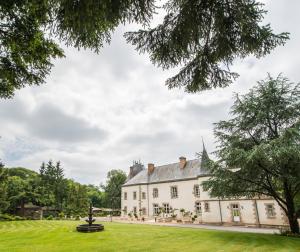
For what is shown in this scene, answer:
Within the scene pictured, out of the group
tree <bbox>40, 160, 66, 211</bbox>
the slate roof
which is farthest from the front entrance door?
tree <bbox>40, 160, 66, 211</bbox>

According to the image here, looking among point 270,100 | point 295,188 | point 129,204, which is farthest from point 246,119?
point 129,204

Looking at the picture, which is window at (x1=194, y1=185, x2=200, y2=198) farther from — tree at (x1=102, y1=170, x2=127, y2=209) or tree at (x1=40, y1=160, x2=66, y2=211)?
tree at (x1=102, y1=170, x2=127, y2=209)

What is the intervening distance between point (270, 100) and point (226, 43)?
39.0 feet

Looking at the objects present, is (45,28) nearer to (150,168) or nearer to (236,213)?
(236,213)

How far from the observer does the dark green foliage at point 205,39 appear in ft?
14.7

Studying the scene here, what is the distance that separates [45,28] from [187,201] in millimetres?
31469

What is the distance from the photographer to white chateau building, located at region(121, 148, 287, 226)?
24.6m

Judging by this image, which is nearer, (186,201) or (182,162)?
(186,201)

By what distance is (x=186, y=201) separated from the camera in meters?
33.4

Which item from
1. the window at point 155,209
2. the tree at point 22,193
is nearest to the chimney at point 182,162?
the window at point 155,209

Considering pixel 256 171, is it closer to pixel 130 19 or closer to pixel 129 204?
pixel 130 19

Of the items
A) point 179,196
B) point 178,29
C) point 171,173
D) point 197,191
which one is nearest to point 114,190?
point 171,173

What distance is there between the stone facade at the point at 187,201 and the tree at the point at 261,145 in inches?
362

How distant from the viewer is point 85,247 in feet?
39.0
